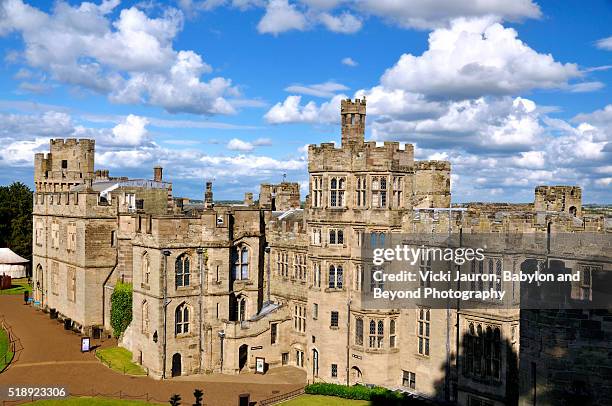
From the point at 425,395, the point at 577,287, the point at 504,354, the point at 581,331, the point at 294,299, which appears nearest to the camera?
the point at 581,331

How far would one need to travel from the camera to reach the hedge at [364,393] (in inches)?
1337

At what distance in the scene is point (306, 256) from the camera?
139ft

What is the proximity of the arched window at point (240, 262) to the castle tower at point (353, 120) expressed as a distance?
36.4ft

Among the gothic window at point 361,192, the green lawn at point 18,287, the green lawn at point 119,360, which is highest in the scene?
the gothic window at point 361,192

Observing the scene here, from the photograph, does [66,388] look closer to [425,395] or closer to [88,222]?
[88,222]

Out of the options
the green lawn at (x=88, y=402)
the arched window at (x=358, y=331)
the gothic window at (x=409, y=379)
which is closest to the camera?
the green lawn at (x=88, y=402)

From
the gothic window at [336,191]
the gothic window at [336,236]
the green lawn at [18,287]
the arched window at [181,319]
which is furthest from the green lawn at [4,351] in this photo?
the gothic window at [336,191]

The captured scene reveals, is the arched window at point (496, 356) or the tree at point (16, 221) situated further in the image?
the tree at point (16, 221)

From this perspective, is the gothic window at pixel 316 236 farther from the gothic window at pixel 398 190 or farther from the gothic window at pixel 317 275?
the gothic window at pixel 398 190

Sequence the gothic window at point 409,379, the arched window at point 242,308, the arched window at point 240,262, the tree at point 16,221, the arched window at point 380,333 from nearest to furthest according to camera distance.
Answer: the gothic window at point 409,379
the arched window at point 380,333
the arched window at point 240,262
the arched window at point 242,308
the tree at point 16,221

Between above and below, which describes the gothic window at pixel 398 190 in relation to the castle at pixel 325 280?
above

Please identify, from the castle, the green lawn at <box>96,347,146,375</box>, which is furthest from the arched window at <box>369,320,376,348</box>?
the green lawn at <box>96,347,146,375</box>

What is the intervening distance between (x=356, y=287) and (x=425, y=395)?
24.6 feet

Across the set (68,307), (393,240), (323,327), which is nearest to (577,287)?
(393,240)
